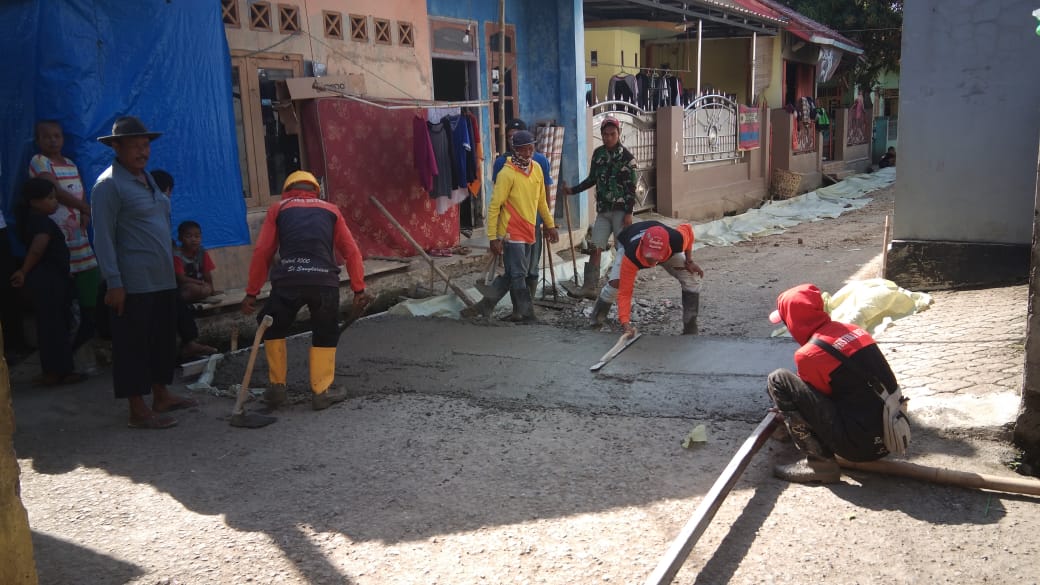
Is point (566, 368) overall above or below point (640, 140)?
below

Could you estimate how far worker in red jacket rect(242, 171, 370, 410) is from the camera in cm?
505

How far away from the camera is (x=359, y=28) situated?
852cm

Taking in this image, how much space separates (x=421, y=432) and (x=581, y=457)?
1.02 meters

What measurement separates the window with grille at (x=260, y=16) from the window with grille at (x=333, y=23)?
0.66 m

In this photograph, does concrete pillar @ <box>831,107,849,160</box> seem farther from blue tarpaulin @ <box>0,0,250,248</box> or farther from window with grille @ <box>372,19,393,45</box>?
blue tarpaulin @ <box>0,0,250,248</box>

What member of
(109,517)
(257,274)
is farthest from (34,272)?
(109,517)

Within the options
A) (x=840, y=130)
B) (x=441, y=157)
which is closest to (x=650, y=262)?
(x=441, y=157)

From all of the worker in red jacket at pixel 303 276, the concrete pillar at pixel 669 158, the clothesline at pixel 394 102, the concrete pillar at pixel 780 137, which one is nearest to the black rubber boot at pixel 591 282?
the clothesline at pixel 394 102

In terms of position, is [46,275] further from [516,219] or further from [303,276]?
[516,219]

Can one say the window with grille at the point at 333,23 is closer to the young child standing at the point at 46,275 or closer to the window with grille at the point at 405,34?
the window with grille at the point at 405,34

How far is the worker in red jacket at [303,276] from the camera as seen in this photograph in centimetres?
505

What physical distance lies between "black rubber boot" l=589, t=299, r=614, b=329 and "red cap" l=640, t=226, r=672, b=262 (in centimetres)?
89

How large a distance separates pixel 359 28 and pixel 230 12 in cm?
152

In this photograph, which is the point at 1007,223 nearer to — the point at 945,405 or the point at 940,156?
the point at 940,156
